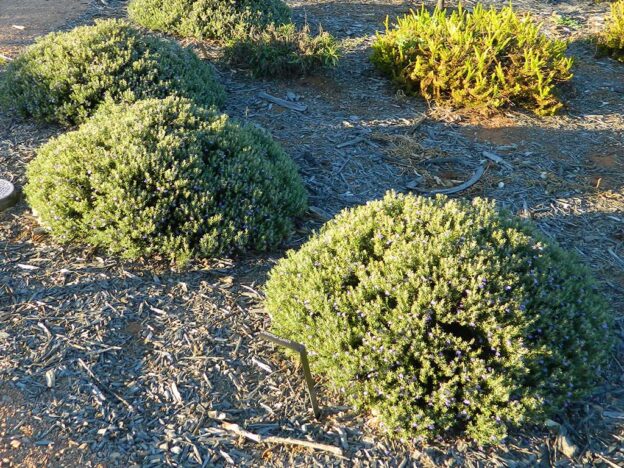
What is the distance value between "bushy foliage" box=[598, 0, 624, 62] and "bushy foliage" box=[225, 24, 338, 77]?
11.4 feet

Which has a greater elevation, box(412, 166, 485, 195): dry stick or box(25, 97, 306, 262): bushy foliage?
box(25, 97, 306, 262): bushy foliage

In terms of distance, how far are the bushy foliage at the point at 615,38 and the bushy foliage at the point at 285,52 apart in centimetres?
348

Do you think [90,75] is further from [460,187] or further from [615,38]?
[615,38]

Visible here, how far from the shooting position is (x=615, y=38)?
7555 millimetres

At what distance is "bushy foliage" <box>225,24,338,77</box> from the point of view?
6.63 metres

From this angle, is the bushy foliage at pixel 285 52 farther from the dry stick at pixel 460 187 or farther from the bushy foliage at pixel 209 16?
the dry stick at pixel 460 187

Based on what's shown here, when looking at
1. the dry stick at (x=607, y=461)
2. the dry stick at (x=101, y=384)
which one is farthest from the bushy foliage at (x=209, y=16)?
the dry stick at (x=607, y=461)

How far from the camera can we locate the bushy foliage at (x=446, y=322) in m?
2.95

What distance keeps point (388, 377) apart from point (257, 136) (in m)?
2.50

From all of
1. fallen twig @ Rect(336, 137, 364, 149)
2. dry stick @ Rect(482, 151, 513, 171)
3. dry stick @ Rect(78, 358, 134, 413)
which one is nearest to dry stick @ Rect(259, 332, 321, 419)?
dry stick @ Rect(78, 358, 134, 413)

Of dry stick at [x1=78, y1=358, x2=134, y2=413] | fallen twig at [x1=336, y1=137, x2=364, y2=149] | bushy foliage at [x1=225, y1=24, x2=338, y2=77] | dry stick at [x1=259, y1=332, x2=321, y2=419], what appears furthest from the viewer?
bushy foliage at [x1=225, y1=24, x2=338, y2=77]

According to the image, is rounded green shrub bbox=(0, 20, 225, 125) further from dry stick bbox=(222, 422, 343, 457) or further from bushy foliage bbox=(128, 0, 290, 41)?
dry stick bbox=(222, 422, 343, 457)

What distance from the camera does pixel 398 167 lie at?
545cm

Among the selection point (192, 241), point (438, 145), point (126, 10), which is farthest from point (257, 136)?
point (126, 10)
